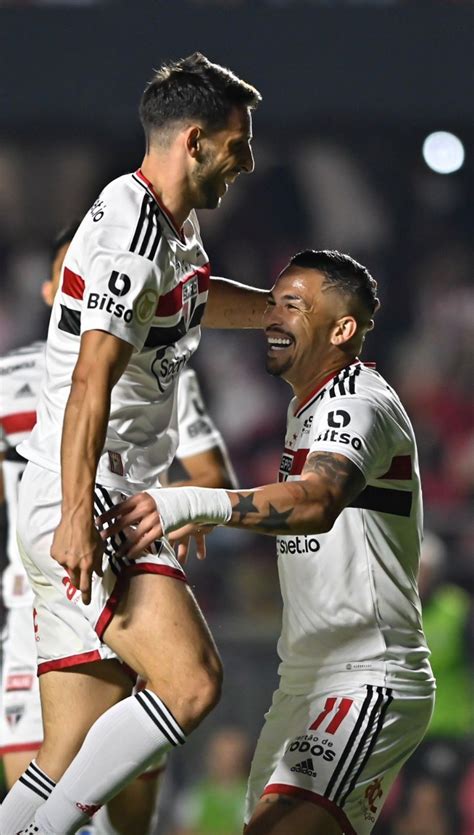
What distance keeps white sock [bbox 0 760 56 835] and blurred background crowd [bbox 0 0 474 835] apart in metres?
4.28

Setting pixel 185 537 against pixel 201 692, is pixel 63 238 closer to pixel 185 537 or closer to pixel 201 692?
pixel 185 537

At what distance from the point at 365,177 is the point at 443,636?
4628 millimetres

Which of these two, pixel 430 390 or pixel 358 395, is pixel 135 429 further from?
pixel 430 390

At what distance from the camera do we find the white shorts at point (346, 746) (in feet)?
10.2

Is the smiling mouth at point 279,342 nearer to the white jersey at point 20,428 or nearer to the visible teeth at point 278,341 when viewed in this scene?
the visible teeth at point 278,341

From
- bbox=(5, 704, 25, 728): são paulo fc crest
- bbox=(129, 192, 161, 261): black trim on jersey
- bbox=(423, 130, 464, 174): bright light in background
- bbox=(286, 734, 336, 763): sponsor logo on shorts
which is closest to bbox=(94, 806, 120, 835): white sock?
bbox=(5, 704, 25, 728): são paulo fc crest

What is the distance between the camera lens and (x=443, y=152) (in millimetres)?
10133

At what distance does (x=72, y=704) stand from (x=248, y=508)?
830 mm

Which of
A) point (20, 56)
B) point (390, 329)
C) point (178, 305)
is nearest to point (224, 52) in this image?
point (20, 56)

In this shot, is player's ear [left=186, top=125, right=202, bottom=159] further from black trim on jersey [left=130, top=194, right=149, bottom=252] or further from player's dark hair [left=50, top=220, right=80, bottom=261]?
player's dark hair [left=50, top=220, right=80, bottom=261]

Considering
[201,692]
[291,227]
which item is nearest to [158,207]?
[201,692]

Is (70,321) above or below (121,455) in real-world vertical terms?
above

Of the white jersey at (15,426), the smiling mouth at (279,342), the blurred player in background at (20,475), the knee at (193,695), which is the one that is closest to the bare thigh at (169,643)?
the knee at (193,695)

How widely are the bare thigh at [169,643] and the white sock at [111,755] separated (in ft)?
0.13
